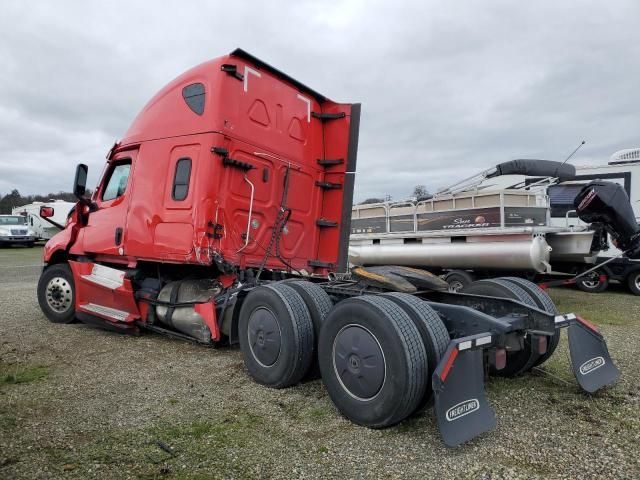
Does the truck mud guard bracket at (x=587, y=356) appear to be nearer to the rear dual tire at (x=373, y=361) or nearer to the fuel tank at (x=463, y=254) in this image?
the rear dual tire at (x=373, y=361)

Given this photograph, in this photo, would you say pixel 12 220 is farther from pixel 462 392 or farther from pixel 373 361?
pixel 462 392

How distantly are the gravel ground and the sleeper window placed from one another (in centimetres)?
169

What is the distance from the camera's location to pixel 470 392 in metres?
2.75

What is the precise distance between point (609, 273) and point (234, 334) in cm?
869

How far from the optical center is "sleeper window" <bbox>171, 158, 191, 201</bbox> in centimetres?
487

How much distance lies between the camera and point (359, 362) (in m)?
3.01

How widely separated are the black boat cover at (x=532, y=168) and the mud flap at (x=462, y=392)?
6485mm

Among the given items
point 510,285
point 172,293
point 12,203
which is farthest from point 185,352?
point 12,203

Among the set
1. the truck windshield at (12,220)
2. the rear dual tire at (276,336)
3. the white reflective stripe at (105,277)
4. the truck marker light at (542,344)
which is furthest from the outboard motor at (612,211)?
the truck windshield at (12,220)

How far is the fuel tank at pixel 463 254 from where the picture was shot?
291 inches

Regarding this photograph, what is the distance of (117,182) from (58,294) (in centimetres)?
177

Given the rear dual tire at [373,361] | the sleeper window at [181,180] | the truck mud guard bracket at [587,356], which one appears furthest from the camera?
the sleeper window at [181,180]

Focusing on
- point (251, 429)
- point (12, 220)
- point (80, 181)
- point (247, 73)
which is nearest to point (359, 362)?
point (251, 429)

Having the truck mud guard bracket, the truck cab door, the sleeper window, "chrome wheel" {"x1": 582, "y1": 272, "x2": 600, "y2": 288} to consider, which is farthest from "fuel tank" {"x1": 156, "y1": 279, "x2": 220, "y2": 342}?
"chrome wheel" {"x1": 582, "y1": 272, "x2": 600, "y2": 288}
